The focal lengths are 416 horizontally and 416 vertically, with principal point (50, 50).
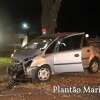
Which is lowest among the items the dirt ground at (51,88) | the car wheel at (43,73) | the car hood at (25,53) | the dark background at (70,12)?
the dirt ground at (51,88)

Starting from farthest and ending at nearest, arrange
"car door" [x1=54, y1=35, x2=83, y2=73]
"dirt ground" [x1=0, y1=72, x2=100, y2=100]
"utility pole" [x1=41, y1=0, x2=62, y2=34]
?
1. "utility pole" [x1=41, y1=0, x2=62, y2=34]
2. "car door" [x1=54, y1=35, x2=83, y2=73]
3. "dirt ground" [x1=0, y1=72, x2=100, y2=100]

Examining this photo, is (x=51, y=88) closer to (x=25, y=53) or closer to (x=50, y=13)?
(x=25, y=53)

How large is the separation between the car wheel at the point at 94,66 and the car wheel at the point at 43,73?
90.9 inches

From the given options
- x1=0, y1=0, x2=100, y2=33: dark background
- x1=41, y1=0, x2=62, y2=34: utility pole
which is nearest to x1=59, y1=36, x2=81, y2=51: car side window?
x1=41, y1=0, x2=62, y2=34: utility pole

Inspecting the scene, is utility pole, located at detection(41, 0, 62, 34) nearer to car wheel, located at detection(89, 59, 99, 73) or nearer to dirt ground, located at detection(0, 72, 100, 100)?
car wheel, located at detection(89, 59, 99, 73)

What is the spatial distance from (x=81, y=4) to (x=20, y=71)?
55.4 m

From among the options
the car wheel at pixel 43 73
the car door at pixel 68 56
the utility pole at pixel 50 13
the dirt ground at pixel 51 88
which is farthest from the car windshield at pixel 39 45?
the utility pole at pixel 50 13

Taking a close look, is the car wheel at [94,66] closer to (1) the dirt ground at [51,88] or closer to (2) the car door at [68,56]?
(1) the dirt ground at [51,88]

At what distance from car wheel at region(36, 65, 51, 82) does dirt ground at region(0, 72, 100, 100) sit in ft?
0.68

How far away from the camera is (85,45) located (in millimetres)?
16391

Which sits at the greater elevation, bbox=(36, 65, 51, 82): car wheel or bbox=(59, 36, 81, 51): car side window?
bbox=(59, 36, 81, 51): car side window

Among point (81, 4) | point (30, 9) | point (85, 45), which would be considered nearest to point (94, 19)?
point (81, 4)

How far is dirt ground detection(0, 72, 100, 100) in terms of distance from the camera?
39.4ft

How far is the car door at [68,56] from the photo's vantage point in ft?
50.1
